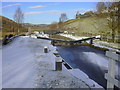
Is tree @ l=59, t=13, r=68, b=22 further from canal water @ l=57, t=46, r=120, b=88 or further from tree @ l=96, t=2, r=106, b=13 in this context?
canal water @ l=57, t=46, r=120, b=88

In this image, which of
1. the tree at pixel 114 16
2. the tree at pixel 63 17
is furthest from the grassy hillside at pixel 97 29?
the tree at pixel 63 17

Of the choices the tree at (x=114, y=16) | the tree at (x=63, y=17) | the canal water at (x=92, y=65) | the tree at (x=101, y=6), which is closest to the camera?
the canal water at (x=92, y=65)

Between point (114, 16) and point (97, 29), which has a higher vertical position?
point (114, 16)

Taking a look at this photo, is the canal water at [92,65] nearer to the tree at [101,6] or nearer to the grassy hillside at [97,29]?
the grassy hillside at [97,29]

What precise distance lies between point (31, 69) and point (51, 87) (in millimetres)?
1759

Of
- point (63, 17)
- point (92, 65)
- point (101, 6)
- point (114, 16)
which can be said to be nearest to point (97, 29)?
point (101, 6)

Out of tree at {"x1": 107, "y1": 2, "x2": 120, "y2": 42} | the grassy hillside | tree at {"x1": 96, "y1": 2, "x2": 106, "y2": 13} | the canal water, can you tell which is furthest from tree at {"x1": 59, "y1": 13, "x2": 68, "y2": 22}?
the canal water

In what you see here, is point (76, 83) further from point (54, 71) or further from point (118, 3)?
point (118, 3)

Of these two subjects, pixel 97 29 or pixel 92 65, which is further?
pixel 97 29

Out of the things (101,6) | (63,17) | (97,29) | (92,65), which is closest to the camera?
(92,65)

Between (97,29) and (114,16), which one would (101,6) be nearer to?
(114,16)

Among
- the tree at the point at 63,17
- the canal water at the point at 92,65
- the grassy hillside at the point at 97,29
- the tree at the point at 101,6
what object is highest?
the tree at the point at 63,17

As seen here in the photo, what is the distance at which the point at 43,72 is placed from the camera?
4.87m

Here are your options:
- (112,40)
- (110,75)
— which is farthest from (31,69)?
(112,40)
